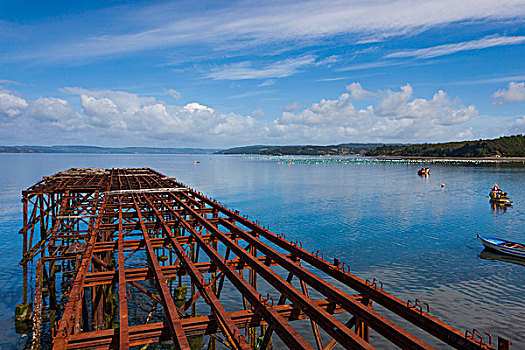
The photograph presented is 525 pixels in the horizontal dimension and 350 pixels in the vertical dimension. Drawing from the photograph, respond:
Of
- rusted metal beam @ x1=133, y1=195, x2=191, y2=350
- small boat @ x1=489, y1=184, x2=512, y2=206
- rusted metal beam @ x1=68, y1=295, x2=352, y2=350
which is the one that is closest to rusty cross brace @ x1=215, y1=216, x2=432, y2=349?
rusted metal beam @ x1=68, y1=295, x2=352, y2=350

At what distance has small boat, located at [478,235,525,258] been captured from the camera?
113ft

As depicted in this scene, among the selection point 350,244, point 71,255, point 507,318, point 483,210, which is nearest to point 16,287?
point 71,255

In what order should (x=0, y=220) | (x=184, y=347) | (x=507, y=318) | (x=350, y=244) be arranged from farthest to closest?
(x=0, y=220) → (x=350, y=244) → (x=507, y=318) → (x=184, y=347)

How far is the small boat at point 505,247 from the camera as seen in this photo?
113 feet

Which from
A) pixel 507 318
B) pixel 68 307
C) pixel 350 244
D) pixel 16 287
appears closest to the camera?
pixel 68 307

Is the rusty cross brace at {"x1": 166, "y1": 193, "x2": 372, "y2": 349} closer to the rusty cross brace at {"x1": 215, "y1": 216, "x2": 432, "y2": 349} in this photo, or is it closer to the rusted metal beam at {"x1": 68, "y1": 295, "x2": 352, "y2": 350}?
the rusted metal beam at {"x1": 68, "y1": 295, "x2": 352, "y2": 350}

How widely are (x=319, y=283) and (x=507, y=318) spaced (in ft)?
62.0

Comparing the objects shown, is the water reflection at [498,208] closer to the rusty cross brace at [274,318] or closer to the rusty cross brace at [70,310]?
the rusty cross brace at [274,318]

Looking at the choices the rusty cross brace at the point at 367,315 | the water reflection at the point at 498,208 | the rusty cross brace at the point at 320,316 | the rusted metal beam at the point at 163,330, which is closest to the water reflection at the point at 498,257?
the water reflection at the point at 498,208

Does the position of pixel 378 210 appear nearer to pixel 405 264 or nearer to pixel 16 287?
pixel 405 264

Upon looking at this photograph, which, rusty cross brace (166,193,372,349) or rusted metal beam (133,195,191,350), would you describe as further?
rusted metal beam (133,195,191,350)

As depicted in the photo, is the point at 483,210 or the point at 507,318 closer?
the point at 507,318

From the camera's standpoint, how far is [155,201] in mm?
31031

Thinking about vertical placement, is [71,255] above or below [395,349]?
above
